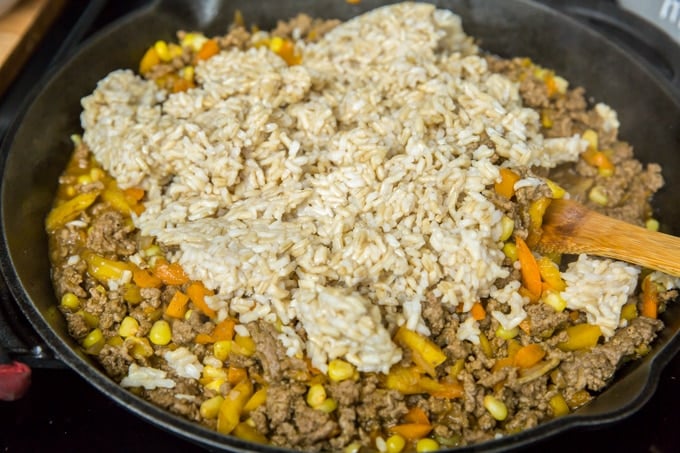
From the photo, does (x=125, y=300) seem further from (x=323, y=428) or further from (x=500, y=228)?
(x=500, y=228)

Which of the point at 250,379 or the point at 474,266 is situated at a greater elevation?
the point at 474,266

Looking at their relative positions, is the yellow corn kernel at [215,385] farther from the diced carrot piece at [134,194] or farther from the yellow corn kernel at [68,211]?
the yellow corn kernel at [68,211]

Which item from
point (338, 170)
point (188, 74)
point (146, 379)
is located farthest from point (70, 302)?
point (188, 74)

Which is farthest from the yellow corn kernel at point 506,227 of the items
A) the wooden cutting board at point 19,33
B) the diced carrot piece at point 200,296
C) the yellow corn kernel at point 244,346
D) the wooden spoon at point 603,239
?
the wooden cutting board at point 19,33

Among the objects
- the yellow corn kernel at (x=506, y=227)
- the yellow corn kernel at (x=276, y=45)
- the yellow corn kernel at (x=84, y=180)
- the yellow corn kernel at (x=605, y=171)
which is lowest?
the yellow corn kernel at (x=84, y=180)

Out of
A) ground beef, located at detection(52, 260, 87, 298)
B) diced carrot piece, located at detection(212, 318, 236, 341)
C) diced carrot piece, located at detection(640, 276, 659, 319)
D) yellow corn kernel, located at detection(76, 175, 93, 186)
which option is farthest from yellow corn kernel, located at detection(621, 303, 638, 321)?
yellow corn kernel, located at detection(76, 175, 93, 186)

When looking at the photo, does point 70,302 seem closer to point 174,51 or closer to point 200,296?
point 200,296

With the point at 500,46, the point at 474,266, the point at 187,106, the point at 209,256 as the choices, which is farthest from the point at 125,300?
the point at 500,46
